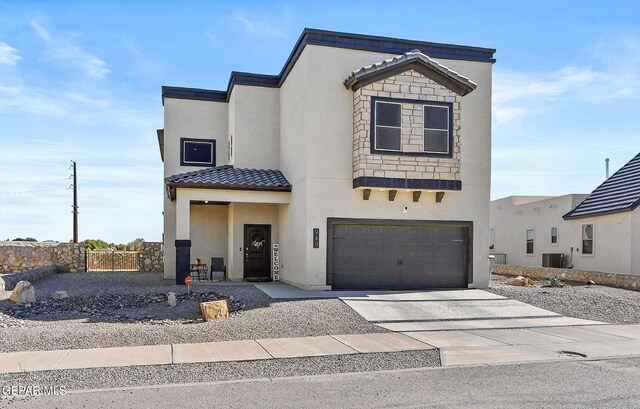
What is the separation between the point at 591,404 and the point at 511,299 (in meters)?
9.23

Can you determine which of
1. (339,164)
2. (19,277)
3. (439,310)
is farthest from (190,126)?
(439,310)

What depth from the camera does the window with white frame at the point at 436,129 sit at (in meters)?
16.8

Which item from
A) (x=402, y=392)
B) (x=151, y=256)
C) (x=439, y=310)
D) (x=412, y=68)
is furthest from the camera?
(x=151, y=256)

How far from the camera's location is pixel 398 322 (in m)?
12.2

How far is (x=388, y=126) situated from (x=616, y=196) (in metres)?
11.6

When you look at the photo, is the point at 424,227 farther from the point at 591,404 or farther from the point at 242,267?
the point at 591,404

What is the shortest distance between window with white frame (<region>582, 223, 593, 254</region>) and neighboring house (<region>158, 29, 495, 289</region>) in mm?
8021

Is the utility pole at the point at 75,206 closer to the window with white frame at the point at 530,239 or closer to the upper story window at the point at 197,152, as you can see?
the upper story window at the point at 197,152

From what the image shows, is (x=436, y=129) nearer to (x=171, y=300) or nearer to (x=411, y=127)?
(x=411, y=127)

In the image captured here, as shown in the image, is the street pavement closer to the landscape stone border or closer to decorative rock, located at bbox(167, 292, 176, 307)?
decorative rock, located at bbox(167, 292, 176, 307)

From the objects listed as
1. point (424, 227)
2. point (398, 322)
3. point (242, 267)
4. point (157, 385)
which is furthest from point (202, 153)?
point (157, 385)

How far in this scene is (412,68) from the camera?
1669 cm

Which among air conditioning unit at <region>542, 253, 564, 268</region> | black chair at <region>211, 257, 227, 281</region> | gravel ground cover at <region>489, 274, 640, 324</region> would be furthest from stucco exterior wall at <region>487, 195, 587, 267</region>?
black chair at <region>211, 257, 227, 281</region>

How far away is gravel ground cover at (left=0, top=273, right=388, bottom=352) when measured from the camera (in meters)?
9.70
